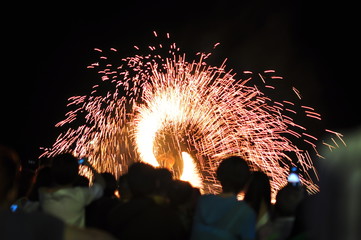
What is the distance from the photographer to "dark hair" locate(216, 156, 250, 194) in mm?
4227

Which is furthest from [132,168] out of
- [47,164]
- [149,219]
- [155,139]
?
[155,139]

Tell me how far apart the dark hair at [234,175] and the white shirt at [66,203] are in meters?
1.37

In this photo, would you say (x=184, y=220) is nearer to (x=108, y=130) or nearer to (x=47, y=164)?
(x=47, y=164)

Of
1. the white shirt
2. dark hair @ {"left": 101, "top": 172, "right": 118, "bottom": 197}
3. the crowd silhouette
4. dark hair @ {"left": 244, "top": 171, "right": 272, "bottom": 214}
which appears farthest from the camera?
dark hair @ {"left": 101, "top": 172, "right": 118, "bottom": 197}

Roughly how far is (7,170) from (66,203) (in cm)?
180

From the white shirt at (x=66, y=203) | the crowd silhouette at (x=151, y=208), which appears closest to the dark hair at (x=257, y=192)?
the crowd silhouette at (x=151, y=208)

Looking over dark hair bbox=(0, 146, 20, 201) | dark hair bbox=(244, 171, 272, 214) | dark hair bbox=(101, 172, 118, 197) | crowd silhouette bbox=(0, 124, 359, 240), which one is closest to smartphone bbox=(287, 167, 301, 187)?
crowd silhouette bbox=(0, 124, 359, 240)

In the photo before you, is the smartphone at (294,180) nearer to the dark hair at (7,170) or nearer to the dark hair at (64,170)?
the dark hair at (64,170)

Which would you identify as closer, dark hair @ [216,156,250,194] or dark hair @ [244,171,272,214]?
dark hair @ [216,156,250,194]

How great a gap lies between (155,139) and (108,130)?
138 centimetres

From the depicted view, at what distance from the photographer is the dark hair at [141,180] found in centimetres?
423

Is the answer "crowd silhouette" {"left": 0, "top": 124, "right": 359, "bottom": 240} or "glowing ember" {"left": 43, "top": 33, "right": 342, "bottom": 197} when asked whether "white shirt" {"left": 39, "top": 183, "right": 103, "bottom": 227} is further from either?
"glowing ember" {"left": 43, "top": 33, "right": 342, "bottom": 197}

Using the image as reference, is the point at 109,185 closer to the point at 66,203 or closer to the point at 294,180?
the point at 66,203

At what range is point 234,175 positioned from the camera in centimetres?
423
